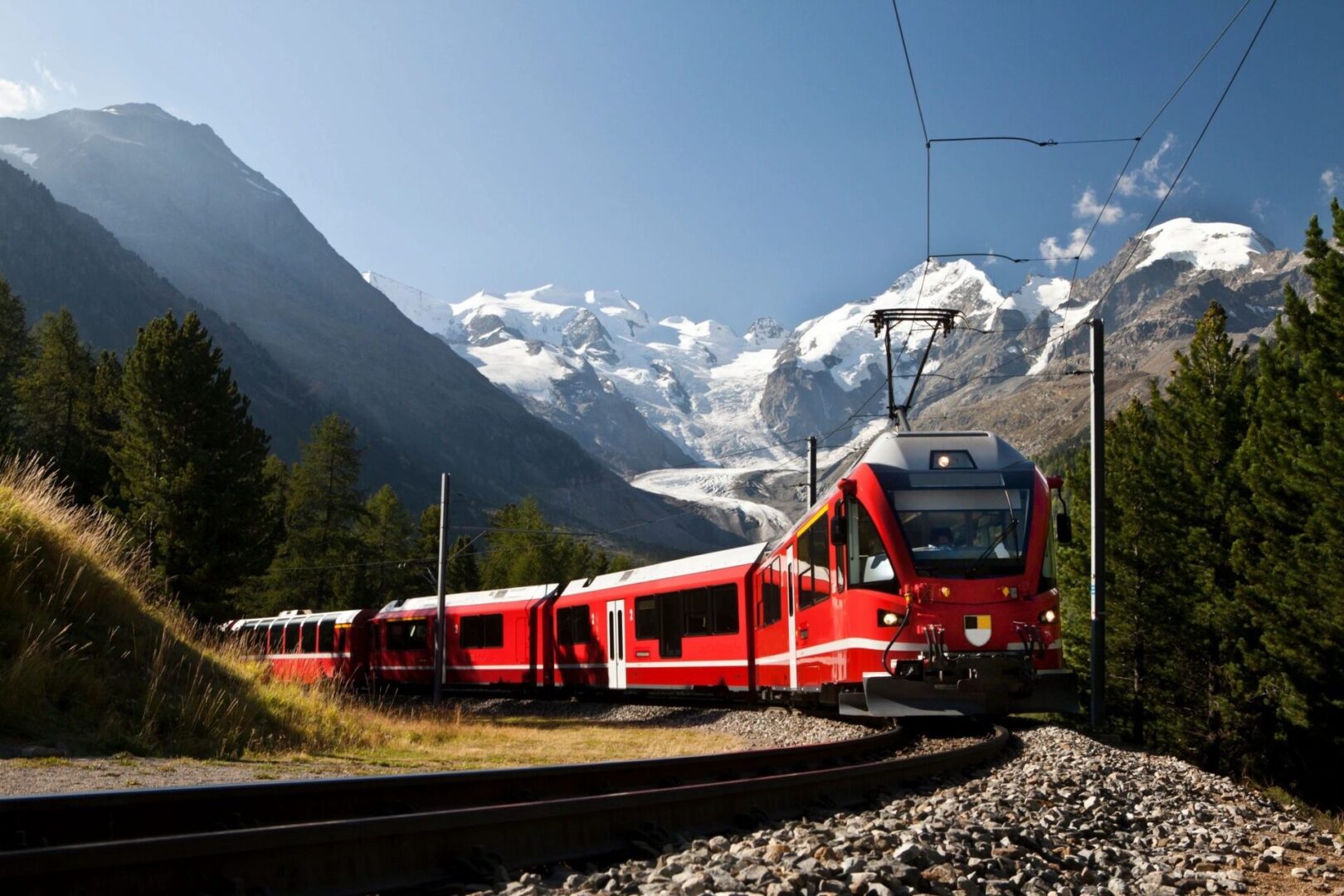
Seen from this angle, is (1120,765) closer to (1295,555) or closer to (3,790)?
(3,790)

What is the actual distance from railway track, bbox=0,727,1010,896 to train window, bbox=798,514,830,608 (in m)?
7.70

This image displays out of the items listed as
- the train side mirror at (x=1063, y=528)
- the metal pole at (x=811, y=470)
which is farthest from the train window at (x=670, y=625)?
the train side mirror at (x=1063, y=528)

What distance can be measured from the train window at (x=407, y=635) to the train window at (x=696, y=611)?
15868 mm

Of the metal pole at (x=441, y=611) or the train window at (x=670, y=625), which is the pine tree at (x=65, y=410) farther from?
the train window at (x=670, y=625)

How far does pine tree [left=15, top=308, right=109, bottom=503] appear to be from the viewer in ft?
152

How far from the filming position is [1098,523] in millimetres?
19719

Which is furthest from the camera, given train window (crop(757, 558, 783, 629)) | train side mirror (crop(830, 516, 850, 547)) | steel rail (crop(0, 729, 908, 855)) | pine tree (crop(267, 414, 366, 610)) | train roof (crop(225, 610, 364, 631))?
A: pine tree (crop(267, 414, 366, 610))

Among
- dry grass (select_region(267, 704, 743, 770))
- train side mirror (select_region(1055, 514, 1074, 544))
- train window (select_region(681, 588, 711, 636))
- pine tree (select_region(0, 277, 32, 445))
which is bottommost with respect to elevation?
dry grass (select_region(267, 704, 743, 770))

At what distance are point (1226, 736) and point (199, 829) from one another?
33.6 m

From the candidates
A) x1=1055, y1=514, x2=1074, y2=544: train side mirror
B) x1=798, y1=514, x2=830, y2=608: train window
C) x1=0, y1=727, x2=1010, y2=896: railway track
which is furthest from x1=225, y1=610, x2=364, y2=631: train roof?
x1=0, y1=727, x2=1010, y2=896: railway track

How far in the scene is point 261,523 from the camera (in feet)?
134

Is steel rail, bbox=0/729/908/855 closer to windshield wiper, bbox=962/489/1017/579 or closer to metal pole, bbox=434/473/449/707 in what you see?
windshield wiper, bbox=962/489/1017/579

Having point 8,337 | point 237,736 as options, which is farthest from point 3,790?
point 8,337

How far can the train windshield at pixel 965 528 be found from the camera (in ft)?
44.4
